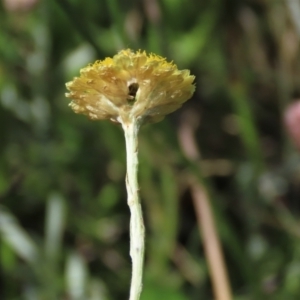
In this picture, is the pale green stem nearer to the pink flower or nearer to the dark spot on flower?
the dark spot on flower

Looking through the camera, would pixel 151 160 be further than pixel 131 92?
Yes

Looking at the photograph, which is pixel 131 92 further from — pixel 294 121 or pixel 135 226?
pixel 294 121

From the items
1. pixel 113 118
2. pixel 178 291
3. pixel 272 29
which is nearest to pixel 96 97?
pixel 113 118

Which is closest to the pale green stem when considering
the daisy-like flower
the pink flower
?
the daisy-like flower

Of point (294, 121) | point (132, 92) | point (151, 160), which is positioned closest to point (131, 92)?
point (132, 92)

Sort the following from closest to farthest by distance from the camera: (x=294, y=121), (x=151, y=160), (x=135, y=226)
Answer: (x=135, y=226)
(x=294, y=121)
(x=151, y=160)

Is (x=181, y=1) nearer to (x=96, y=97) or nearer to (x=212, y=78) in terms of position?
(x=212, y=78)

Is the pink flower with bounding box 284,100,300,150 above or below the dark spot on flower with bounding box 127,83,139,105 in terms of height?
above
